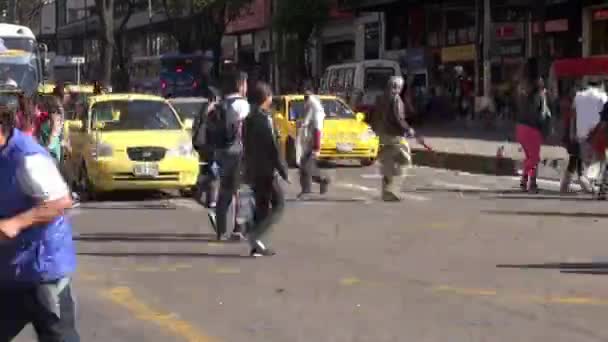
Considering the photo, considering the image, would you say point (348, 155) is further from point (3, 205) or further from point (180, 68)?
point (180, 68)

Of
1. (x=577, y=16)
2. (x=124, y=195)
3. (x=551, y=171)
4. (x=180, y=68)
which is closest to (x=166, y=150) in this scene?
(x=124, y=195)

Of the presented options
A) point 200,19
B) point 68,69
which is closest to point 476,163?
point 200,19

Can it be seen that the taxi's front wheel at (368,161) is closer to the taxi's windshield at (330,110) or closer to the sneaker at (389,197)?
the taxi's windshield at (330,110)

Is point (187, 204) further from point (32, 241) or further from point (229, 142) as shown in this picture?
point (32, 241)

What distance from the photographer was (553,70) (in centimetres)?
3728

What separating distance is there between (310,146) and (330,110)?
732 centimetres

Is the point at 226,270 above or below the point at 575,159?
below

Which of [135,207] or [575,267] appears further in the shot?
[135,207]

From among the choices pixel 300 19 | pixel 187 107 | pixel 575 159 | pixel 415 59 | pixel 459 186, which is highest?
pixel 300 19

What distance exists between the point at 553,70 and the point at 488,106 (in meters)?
2.81

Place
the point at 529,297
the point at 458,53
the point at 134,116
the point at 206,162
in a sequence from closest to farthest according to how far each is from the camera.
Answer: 1. the point at 529,297
2. the point at 206,162
3. the point at 134,116
4. the point at 458,53

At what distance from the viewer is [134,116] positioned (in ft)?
61.6

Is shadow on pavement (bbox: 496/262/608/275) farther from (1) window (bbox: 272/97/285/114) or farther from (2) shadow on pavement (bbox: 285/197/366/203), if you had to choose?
(1) window (bbox: 272/97/285/114)

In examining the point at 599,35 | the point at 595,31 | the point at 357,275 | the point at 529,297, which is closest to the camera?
the point at 529,297
